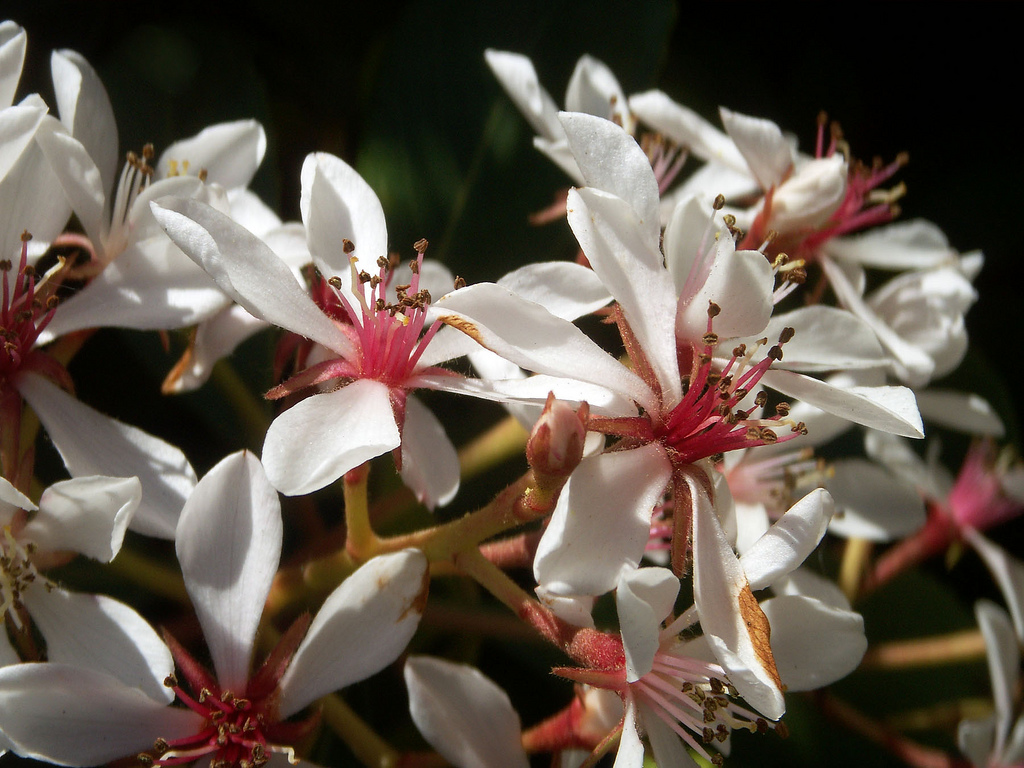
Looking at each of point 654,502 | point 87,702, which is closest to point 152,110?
point 87,702

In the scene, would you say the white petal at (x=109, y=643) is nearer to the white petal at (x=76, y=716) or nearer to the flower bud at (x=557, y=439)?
the white petal at (x=76, y=716)

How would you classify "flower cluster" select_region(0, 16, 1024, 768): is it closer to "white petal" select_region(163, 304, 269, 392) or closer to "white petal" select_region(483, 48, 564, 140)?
"white petal" select_region(163, 304, 269, 392)

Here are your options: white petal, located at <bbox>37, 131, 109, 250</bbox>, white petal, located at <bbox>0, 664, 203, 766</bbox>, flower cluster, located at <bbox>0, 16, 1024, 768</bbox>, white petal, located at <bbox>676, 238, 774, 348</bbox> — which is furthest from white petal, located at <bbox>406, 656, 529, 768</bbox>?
white petal, located at <bbox>37, 131, 109, 250</bbox>

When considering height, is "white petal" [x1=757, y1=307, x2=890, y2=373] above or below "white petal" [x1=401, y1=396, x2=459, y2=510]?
above

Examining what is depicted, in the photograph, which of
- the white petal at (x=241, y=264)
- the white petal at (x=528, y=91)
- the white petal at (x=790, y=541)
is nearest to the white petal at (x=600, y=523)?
the white petal at (x=790, y=541)

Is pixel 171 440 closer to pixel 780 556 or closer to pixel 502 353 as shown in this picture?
pixel 502 353

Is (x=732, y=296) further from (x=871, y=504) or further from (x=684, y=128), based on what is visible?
(x=871, y=504)

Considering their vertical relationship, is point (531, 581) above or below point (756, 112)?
below
